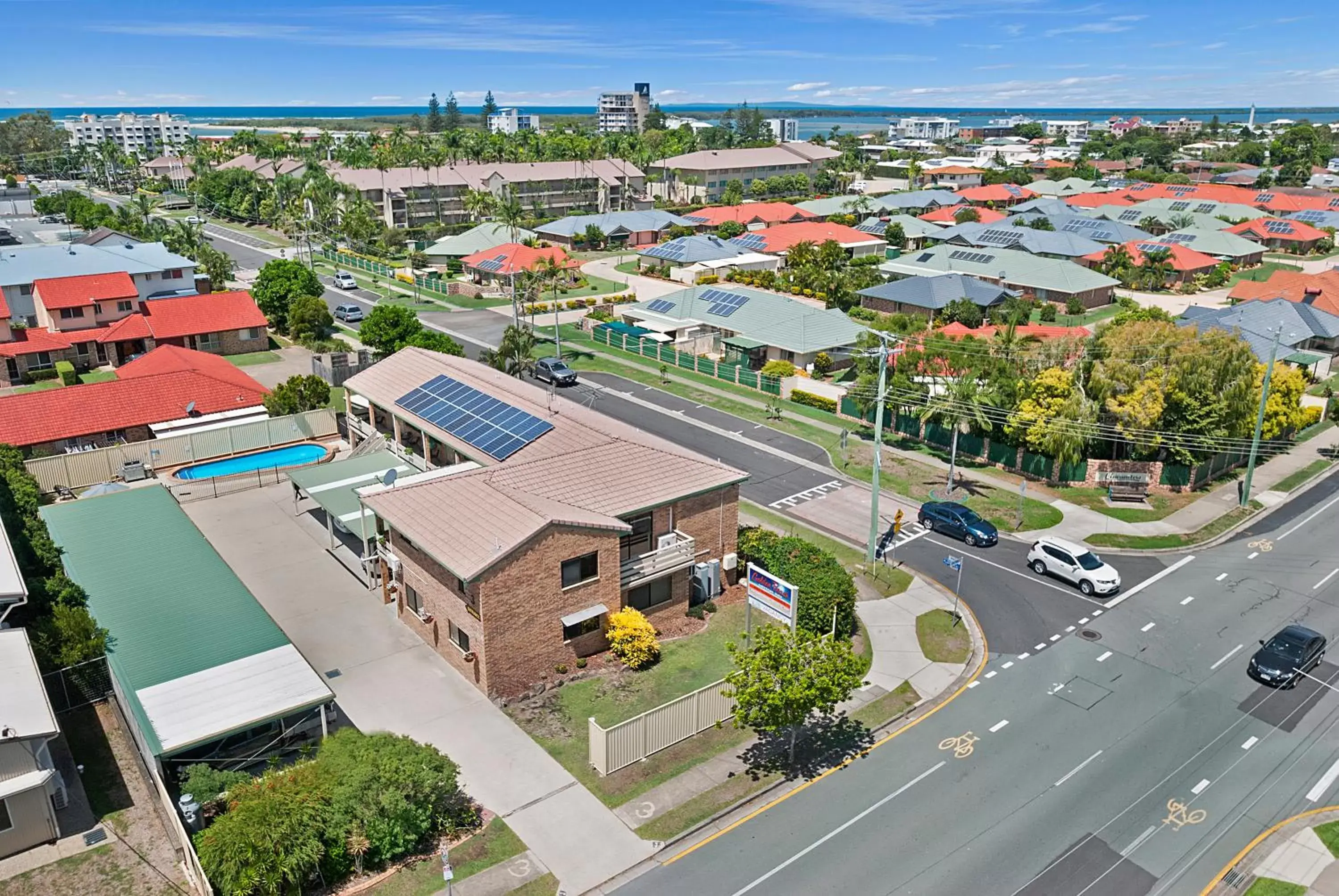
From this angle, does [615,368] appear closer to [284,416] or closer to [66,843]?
[284,416]

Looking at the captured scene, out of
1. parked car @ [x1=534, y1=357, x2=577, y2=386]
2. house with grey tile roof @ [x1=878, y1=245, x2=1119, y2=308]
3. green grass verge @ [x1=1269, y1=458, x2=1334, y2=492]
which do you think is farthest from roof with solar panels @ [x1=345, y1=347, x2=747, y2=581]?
house with grey tile roof @ [x1=878, y1=245, x2=1119, y2=308]

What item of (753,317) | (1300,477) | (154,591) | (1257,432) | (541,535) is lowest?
(1300,477)

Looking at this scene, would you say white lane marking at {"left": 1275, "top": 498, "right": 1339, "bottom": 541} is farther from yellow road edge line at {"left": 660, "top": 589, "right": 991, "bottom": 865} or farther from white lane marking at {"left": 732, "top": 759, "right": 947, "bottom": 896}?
white lane marking at {"left": 732, "top": 759, "right": 947, "bottom": 896}

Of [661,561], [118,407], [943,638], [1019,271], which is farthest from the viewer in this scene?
[1019,271]

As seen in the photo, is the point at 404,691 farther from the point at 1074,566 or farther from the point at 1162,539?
the point at 1162,539

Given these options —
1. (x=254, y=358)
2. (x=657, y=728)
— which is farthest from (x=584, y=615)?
(x=254, y=358)
